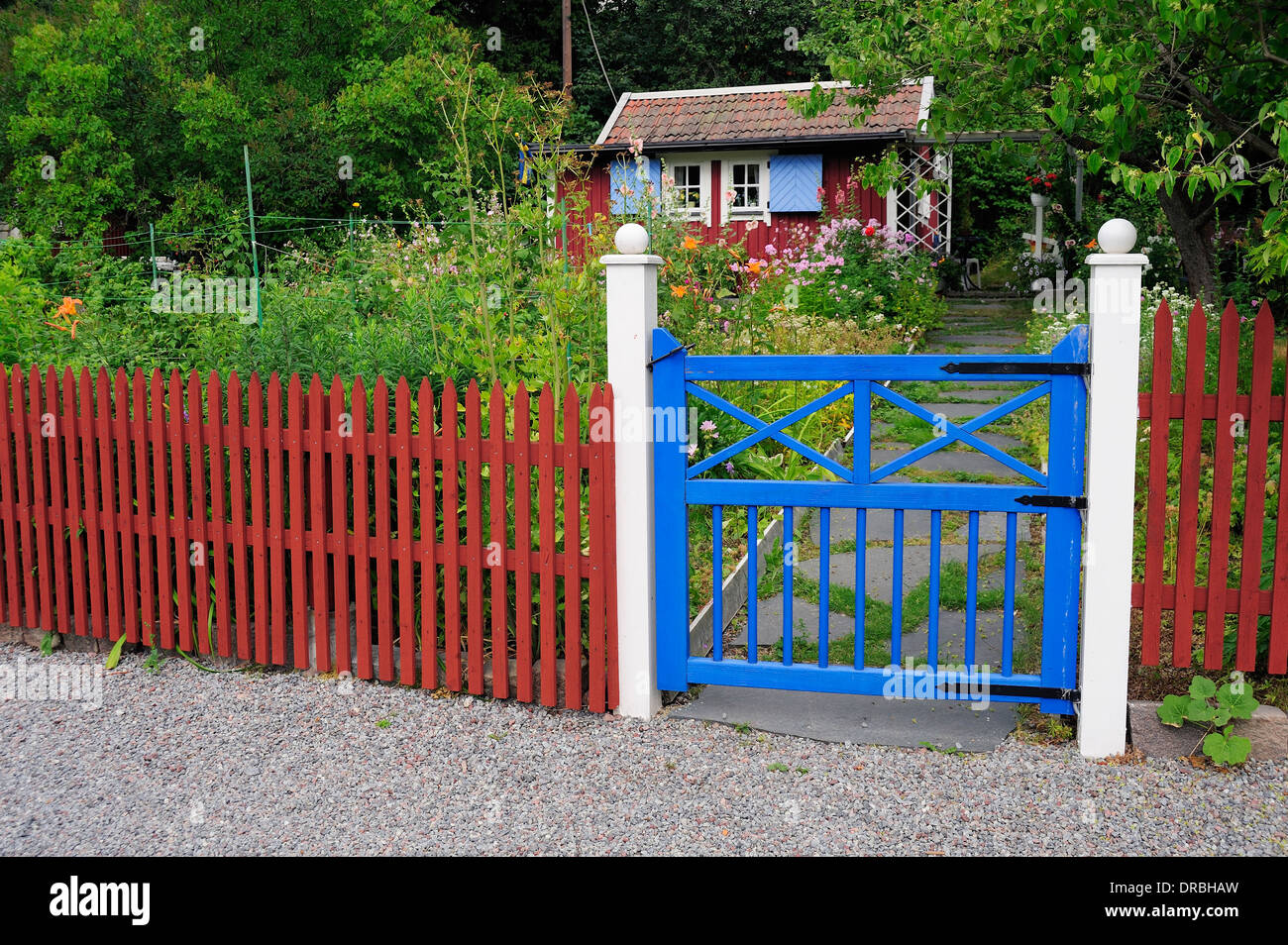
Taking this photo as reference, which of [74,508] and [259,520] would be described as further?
[74,508]

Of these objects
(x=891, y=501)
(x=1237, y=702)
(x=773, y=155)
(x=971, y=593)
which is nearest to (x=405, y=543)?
(x=891, y=501)

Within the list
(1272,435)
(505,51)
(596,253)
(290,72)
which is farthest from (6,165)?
(1272,435)

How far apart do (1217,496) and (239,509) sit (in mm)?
3676

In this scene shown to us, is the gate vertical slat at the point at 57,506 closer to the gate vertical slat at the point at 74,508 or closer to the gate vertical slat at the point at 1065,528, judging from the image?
the gate vertical slat at the point at 74,508

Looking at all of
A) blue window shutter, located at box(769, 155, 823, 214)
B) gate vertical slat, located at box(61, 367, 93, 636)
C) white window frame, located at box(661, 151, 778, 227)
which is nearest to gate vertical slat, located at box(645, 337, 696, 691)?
gate vertical slat, located at box(61, 367, 93, 636)

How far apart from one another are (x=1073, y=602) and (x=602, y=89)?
2759cm

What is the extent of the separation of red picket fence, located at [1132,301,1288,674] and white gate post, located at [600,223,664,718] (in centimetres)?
164

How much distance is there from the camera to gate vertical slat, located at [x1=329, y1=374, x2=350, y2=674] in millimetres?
4348

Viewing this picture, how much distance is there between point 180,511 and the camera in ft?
15.6

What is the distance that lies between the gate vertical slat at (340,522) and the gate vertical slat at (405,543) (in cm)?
24

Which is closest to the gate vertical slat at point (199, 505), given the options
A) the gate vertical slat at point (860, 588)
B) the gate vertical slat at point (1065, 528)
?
the gate vertical slat at point (860, 588)

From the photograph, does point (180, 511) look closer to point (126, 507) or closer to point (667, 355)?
point (126, 507)

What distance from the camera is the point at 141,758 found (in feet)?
12.5

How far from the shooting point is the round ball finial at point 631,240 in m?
3.84
